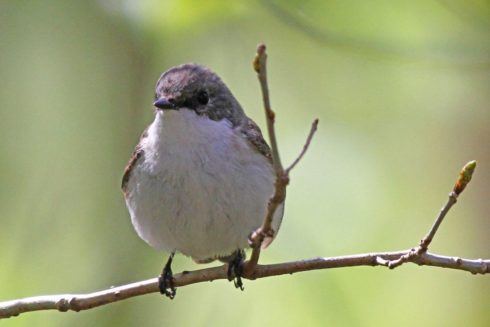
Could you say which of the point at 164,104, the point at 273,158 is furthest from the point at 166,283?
the point at 273,158

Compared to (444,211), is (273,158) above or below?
above

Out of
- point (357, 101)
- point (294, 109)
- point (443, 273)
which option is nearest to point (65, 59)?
point (294, 109)

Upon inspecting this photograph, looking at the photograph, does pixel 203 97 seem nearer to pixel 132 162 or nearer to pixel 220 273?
pixel 132 162

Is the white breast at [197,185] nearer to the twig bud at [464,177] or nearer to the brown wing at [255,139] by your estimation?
the brown wing at [255,139]

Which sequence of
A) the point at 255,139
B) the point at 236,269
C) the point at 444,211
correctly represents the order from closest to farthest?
1. the point at 444,211
2. the point at 236,269
3. the point at 255,139

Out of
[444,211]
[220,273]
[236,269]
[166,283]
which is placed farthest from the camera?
[166,283]

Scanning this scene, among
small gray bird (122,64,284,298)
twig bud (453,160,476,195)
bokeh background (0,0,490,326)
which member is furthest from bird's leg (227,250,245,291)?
bokeh background (0,0,490,326)

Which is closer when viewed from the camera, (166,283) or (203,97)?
(166,283)
